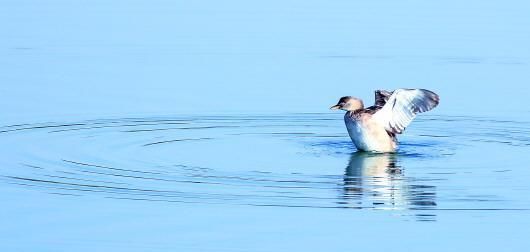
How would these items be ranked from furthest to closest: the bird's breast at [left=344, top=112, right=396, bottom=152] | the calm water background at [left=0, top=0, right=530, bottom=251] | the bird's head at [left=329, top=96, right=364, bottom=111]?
the bird's head at [left=329, top=96, right=364, bottom=111] < the bird's breast at [left=344, top=112, right=396, bottom=152] < the calm water background at [left=0, top=0, right=530, bottom=251]

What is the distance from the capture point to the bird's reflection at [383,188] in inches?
540

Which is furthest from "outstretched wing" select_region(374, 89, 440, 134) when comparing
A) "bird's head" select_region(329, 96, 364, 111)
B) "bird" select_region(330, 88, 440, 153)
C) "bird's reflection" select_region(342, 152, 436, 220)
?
"bird's reflection" select_region(342, 152, 436, 220)

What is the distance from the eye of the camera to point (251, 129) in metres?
18.3

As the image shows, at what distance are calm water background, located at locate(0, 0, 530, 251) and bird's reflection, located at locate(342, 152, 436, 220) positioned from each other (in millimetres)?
33

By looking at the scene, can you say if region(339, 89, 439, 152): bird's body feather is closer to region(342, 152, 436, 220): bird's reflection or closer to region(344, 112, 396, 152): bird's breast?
region(344, 112, 396, 152): bird's breast

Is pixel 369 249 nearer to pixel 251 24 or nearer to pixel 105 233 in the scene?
pixel 105 233

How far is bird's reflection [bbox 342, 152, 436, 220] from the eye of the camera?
13.7 metres

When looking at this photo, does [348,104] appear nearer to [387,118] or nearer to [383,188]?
[387,118]

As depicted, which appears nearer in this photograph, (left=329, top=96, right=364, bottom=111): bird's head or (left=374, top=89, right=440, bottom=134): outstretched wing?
(left=374, top=89, right=440, bottom=134): outstretched wing

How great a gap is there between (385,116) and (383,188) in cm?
324

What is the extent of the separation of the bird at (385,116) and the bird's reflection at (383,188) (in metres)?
0.68

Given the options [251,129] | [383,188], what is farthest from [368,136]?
[383,188]

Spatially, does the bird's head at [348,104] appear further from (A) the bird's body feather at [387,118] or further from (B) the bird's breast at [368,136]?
(B) the bird's breast at [368,136]

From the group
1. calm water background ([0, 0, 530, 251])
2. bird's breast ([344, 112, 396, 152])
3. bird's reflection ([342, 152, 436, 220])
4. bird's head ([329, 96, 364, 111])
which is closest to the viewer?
calm water background ([0, 0, 530, 251])
